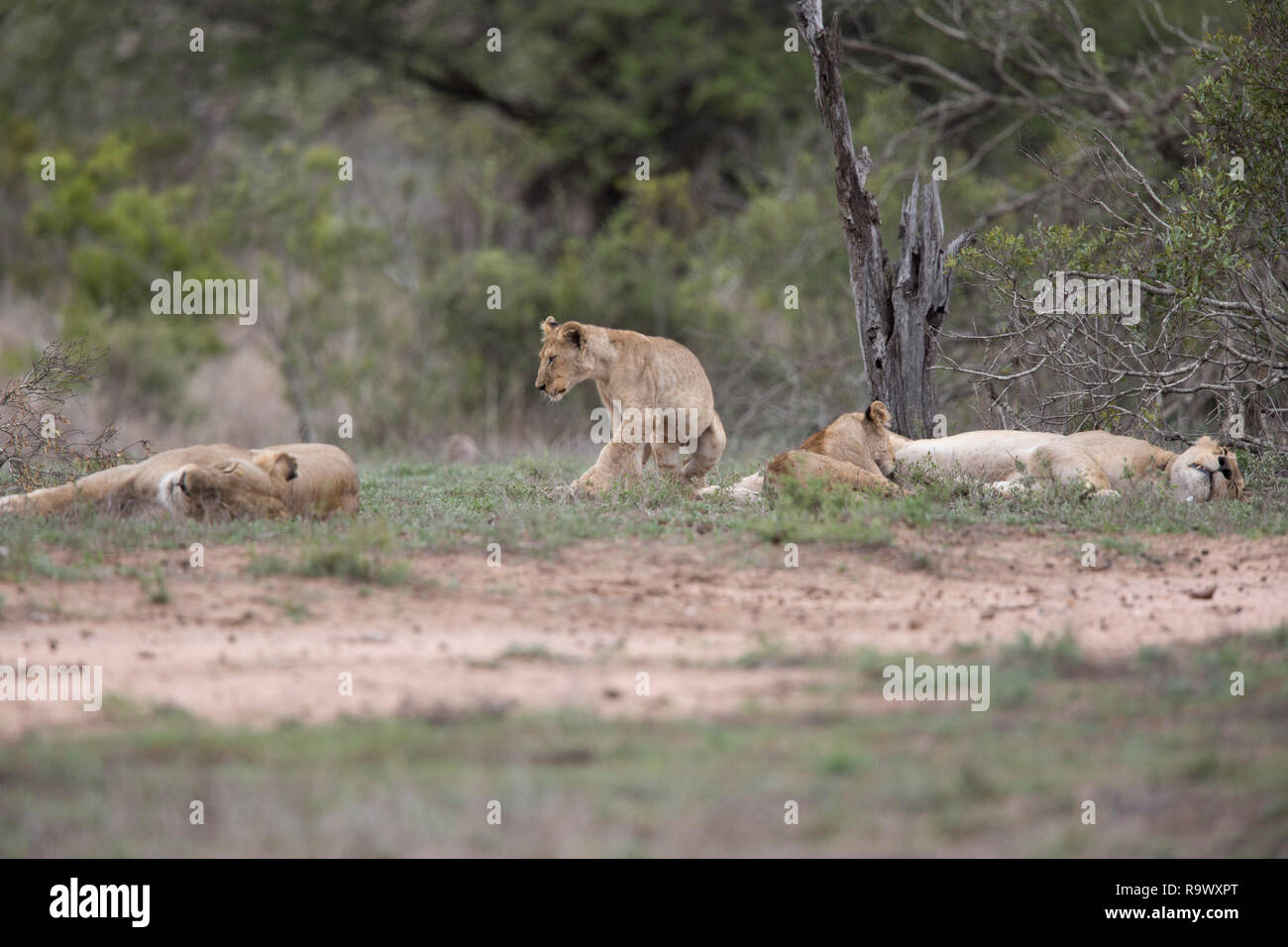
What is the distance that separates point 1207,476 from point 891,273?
316cm

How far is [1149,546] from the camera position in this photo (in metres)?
8.15

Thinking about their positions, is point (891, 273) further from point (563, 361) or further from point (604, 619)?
point (604, 619)

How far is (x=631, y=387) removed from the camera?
9.88 meters

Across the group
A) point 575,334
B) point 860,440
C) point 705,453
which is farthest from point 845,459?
point 575,334

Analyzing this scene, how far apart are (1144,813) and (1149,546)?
4.06 metres

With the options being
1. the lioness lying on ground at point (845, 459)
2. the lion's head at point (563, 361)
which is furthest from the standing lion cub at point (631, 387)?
the lioness lying on ground at point (845, 459)

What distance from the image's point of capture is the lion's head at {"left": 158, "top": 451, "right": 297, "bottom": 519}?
26.8 feet

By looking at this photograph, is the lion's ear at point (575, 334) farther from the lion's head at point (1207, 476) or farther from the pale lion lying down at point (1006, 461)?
the lion's head at point (1207, 476)

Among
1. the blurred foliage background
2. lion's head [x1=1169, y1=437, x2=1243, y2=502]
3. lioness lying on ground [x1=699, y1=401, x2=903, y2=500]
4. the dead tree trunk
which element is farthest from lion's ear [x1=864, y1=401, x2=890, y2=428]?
the blurred foliage background

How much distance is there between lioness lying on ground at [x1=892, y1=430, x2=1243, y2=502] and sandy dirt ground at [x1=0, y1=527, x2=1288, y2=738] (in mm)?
1099

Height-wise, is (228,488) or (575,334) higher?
(575,334)

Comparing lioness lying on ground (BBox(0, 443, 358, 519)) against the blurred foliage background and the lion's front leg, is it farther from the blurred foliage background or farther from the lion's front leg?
the blurred foliage background

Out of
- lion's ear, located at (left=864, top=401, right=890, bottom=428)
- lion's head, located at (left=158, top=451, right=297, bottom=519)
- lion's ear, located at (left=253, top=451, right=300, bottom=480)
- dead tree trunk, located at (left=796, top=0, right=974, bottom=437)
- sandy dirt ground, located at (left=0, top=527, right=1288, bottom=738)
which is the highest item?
dead tree trunk, located at (left=796, top=0, right=974, bottom=437)

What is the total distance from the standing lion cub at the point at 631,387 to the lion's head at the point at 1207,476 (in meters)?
3.12
